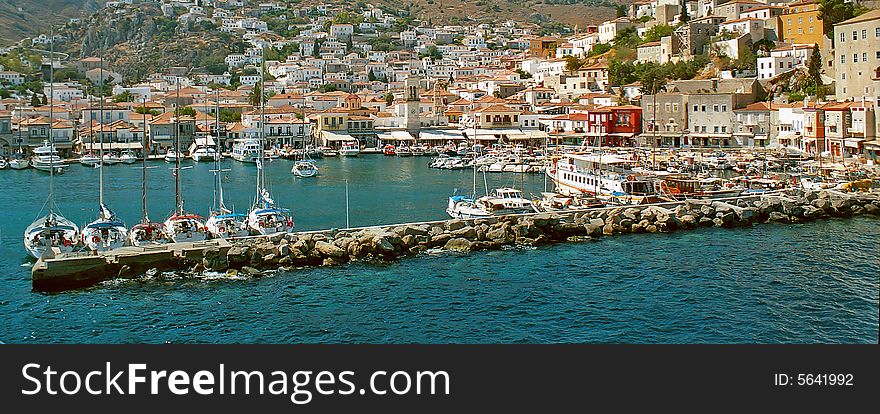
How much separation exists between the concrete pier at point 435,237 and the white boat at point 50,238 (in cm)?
121

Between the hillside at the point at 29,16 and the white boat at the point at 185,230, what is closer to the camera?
the white boat at the point at 185,230

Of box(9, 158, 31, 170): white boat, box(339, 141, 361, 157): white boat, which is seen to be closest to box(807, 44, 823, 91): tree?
box(339, 141, 361, 157): white boat

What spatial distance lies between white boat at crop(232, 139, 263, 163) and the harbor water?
1574cm

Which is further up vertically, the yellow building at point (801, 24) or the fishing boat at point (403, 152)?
the yellow building at point (801, 24)

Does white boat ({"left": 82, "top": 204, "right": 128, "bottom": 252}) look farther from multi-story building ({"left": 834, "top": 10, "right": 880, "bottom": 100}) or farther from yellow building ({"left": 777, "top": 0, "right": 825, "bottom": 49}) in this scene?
yellow building ({"left": 777, "top": 0, "right": 825, "bottom": 49})

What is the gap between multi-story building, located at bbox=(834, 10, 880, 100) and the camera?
23875 mm

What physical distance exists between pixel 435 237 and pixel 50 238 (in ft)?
17.1

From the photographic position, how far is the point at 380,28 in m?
74.9

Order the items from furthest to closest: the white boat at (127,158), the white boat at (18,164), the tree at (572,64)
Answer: the tree at (572,64) < the white boat at (127,158) < the white boat at (18,164)

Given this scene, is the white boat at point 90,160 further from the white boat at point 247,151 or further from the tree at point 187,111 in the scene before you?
the tree at point 187,111

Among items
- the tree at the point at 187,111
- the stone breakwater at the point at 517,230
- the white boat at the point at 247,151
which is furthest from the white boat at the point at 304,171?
the tree at the point at 187,111

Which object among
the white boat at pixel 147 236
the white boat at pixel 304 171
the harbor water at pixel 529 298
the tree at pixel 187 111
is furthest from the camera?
the tree at pixel 187 111

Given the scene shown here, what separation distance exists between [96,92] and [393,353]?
4826 cm

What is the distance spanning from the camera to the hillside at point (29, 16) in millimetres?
38281
